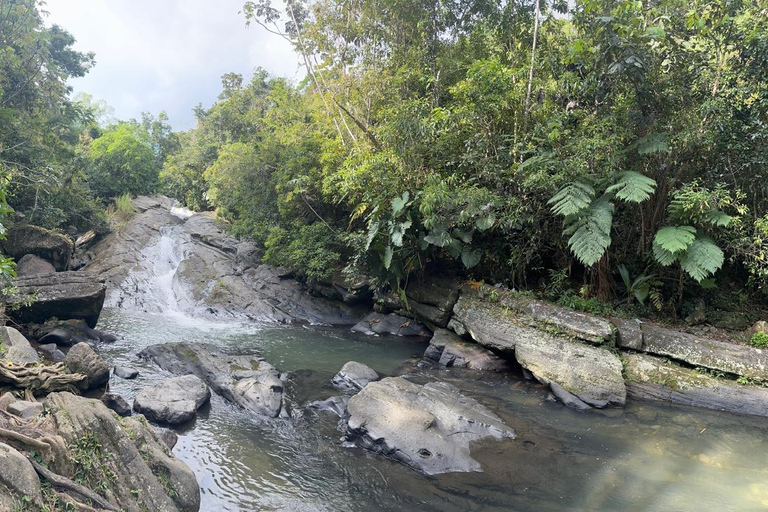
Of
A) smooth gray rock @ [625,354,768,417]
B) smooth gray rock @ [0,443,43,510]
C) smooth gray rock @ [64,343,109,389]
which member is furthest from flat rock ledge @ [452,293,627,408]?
smooth gray rock @ [0,443,43,510]

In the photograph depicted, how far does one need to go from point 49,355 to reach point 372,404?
6.65 m

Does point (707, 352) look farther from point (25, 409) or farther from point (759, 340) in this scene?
point (25, 409)

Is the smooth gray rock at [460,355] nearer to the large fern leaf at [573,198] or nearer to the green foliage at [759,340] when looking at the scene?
the large fern leaf at [573,198]

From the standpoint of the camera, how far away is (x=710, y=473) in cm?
566

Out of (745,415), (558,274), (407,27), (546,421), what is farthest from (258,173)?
(745,415)

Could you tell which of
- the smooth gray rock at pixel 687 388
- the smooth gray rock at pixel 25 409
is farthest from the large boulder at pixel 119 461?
the smooth gray rock at pixel 687 388

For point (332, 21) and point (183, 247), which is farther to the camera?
point (183, 247)

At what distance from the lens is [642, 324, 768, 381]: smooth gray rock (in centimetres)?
778

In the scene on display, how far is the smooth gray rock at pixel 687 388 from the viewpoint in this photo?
7.54 m

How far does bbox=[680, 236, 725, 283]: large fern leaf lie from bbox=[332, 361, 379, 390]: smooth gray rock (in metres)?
6.21

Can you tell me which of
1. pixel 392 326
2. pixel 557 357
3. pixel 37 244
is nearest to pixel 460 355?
pixel 557 357

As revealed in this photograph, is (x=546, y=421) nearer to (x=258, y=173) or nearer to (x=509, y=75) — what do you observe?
(x=509, y=75)

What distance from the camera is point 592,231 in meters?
8.55

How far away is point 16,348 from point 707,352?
11609mm
